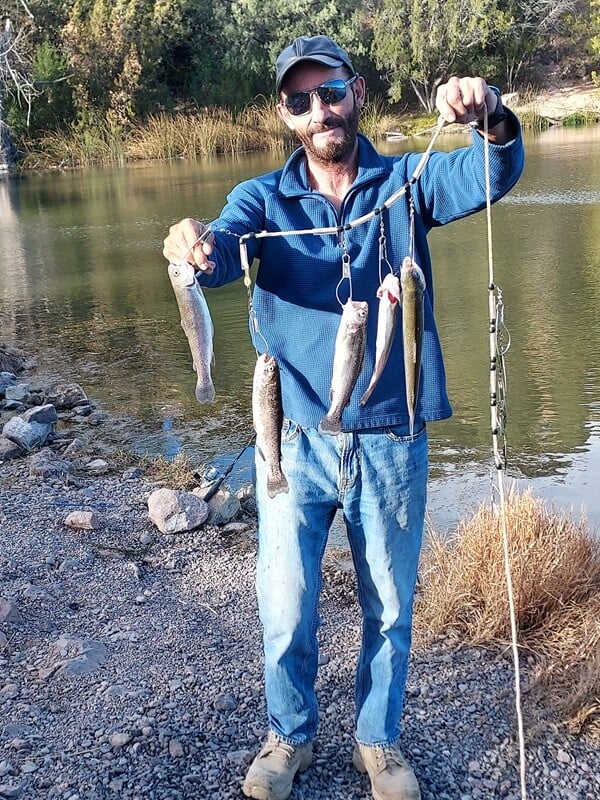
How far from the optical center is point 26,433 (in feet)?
26.9

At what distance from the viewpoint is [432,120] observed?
38500 millimetres

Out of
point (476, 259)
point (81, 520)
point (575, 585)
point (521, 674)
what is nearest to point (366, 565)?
point (521, 674)

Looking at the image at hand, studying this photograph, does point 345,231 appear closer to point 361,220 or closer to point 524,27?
point 361,220

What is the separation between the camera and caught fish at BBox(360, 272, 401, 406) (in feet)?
10.0

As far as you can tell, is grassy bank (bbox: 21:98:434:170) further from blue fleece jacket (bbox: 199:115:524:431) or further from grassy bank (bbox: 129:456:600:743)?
blue fleece jacket (bbox: 199:115:524:431)

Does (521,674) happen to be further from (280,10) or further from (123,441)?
(280,10)

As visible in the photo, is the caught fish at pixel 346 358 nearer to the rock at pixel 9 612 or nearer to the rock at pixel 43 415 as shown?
the rock at pixel 9 612

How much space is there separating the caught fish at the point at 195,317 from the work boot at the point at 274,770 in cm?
147

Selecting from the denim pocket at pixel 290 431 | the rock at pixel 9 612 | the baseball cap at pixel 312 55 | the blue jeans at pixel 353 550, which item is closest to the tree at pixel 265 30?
the rock at pixel 9 612

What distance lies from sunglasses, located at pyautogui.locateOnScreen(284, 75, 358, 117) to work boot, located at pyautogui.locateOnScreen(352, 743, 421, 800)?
2552mm

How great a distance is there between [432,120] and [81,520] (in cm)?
3566

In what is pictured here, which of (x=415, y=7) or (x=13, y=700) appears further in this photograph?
(x=415, y=7)

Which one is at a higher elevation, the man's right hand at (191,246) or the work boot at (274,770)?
the man's right hand at (191,246)

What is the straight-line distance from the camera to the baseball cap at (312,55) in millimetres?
3271
